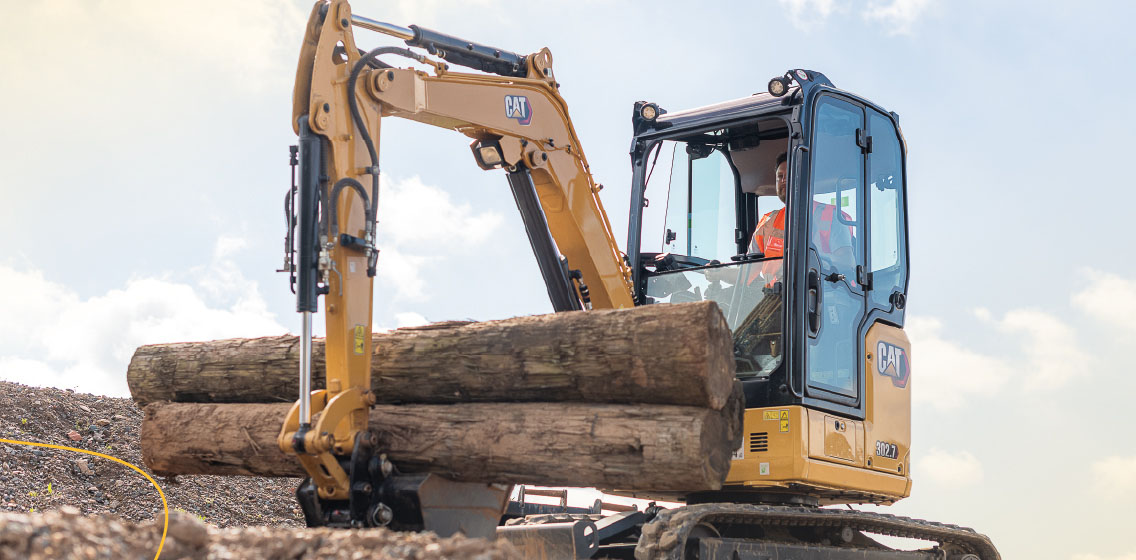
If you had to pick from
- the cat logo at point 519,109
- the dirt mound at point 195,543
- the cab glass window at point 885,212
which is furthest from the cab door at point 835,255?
the dirt mound at point 195,543

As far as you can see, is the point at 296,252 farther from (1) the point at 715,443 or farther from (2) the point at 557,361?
(1) the point at 715,443

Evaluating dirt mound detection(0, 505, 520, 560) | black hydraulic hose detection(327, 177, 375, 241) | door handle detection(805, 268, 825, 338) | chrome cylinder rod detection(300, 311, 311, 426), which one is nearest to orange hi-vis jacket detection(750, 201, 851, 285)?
door handle detection(805, 268, 825, 338)

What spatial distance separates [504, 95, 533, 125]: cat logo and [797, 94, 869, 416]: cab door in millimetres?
1822

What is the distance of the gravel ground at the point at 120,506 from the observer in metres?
4.17

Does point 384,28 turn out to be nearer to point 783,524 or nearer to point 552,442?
point 552,442

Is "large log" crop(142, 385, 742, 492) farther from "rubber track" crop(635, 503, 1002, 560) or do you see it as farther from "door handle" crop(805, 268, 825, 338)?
"door handle" crop(805, 268, 825, 338)

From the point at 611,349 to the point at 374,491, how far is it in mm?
1441

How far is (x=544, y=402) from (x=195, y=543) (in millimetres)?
2195

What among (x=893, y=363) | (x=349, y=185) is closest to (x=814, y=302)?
(x=893, y=363)

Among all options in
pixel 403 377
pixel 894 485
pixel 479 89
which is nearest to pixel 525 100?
pixel 479 89

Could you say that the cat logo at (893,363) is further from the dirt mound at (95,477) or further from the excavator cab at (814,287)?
the dirt mound at (95,477)

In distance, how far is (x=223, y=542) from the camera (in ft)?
14.3

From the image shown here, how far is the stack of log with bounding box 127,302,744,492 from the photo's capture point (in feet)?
18.0

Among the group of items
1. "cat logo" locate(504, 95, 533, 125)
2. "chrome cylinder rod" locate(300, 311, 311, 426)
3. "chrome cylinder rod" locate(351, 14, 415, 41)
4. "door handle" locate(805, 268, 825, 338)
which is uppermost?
"chrome cylinder rod" locate(351, 14, 415, 41)
